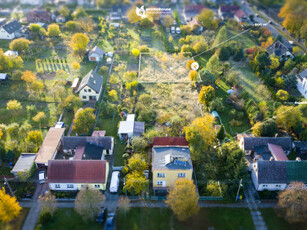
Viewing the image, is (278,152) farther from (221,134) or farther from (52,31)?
(52,31)

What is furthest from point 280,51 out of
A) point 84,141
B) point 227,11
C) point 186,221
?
point 84,141

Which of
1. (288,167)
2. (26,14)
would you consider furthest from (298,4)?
(26,14)

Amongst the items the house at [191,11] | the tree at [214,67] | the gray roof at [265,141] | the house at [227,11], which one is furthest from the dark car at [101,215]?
the house at [227,11]

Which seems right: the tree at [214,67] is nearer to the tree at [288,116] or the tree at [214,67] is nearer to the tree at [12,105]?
the tree at [288,116]

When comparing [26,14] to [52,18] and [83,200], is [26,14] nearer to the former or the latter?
[52,18]

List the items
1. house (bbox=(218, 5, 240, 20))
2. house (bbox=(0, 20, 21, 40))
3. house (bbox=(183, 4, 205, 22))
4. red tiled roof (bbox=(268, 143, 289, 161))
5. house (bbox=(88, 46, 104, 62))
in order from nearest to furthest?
red tiled roof (bbox=(268, 143, 289, 161)), house (bbox=(88, 46, 104, 62)), house (bbox=(0, 20, 21, 40)), house (bbox=(218, 5, 240, 20)), house (bbox=(183, 4, 205, 22))

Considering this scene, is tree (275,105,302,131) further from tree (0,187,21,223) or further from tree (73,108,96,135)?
tree (0,187,21,223)

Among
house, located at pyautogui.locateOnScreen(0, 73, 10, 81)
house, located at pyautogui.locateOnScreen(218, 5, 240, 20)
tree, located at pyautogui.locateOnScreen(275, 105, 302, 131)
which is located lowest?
tree, located at pyautogui.locateOnScreen(275, 105, 302, 131)

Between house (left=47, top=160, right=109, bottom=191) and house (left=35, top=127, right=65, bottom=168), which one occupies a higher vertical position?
house (left=35, top=127, right=65, bottom=168)

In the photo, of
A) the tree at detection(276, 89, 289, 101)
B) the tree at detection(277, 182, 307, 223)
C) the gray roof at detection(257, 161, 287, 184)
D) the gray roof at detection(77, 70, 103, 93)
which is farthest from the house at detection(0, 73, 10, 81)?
the tree at detection(276, 89, 289, 101)
